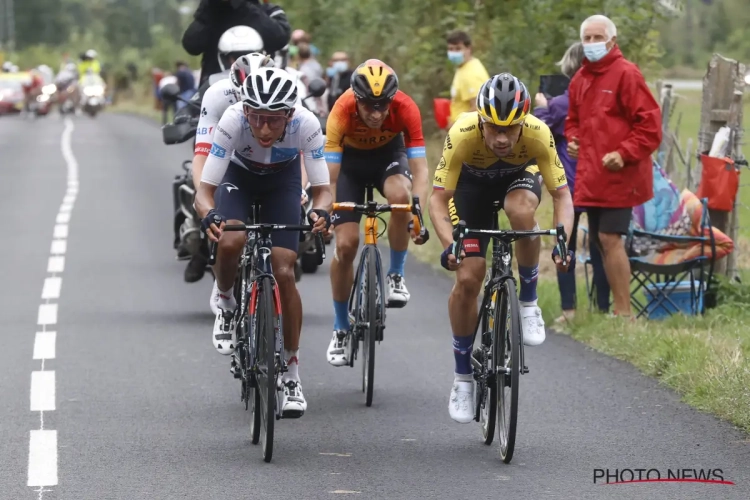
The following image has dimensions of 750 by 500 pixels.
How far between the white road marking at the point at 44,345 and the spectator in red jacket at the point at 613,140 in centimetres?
389

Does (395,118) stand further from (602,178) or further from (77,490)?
(77,490)

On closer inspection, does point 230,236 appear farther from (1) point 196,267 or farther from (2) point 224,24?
(2) point 224,24

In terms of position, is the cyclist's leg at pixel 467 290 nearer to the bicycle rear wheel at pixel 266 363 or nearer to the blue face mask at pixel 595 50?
the bicycle rear wheel at pixel 266 363

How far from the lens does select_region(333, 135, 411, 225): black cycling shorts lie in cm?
1009

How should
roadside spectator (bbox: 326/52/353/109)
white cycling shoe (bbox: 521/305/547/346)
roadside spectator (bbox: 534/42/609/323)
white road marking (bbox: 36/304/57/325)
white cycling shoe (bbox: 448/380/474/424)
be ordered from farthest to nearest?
roadside spectator (bbox: 326/52/353/109)
white road marking (bbox: 36/304/57/325)
roadside spectator (bbox: 534/42/609/323)
white cycling shoe (bbox: 521/305/547/346)
white cycling shoe (bbox: 448/380/474/424)

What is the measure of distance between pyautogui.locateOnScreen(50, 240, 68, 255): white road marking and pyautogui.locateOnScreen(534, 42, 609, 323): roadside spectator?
6.74 m

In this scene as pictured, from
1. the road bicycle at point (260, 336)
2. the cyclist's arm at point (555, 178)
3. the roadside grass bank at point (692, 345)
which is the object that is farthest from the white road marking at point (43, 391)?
the roadside grass bank at point (692, 345)

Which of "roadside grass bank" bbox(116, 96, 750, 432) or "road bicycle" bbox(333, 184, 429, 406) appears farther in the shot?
"road bicycle" bbox(333, 184, 429, 406)

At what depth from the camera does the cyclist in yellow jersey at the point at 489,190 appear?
7.61 meters

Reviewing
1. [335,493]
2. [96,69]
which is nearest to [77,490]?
[335,493]

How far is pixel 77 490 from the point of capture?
6988 millimetres

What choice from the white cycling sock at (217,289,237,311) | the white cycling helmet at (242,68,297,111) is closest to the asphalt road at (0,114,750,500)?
the white cycling sock at (217,289,237,311)

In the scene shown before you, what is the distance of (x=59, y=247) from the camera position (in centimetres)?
1742

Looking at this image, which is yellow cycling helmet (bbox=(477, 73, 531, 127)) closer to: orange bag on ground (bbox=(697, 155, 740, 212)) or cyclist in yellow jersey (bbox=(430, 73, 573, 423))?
cyclist in yellow jersey (bbox=(430, 73, 573, 423))
